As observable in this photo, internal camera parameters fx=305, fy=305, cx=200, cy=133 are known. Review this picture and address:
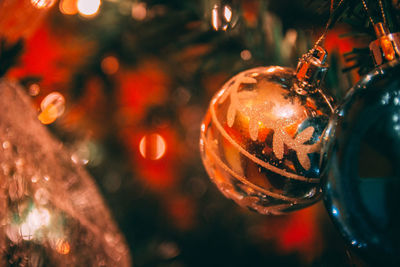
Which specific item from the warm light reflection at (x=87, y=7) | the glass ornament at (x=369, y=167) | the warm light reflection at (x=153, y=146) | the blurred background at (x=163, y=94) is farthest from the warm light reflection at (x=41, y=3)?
the warm light reflection at (x=153, y=146)

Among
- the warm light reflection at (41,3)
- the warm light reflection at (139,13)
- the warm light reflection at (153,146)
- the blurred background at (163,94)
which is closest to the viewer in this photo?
the warm light reflection at (41,3)

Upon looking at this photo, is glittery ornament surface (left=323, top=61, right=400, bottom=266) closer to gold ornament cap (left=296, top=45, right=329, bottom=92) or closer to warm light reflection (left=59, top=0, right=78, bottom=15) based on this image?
gold ornament cap (left=296, top=45, right=329, bottom=92)

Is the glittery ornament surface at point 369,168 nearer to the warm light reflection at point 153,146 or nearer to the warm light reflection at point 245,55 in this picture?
the warm light reflection at point 245,55

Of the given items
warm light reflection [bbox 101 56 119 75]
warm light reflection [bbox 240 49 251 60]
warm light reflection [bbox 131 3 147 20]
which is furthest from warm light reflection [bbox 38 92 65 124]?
warm light reflection [bbox 240 49 251 60]

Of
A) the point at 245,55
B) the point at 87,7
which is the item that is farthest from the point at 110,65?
the point at 245,55

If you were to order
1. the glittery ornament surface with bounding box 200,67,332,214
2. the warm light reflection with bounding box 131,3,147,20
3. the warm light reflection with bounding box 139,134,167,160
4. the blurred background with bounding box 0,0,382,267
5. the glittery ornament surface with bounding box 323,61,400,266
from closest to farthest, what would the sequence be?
the glittery ornament surface with bounding box 323,61,400,266 < the glittery ornament surface with bounding box 200,67,332,214 < the blurred background with bounding box 0,0,382,267 < the warm light reflection with bounding box 131,3,147,20 < the warm light reflection with bounding box 139,134,167,160

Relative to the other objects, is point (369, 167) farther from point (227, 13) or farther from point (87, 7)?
point (87, 7)
